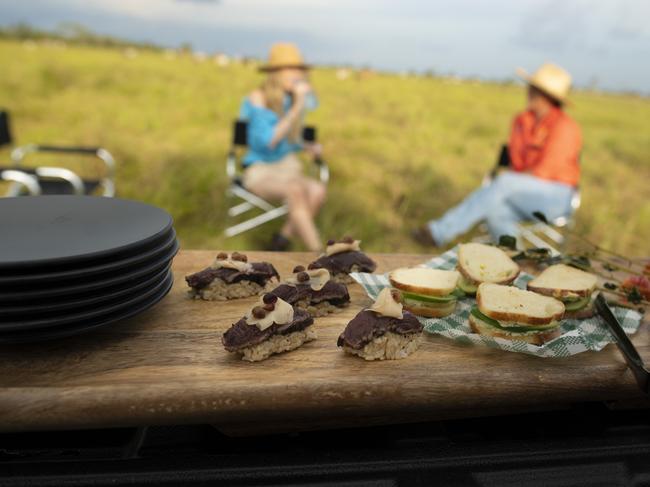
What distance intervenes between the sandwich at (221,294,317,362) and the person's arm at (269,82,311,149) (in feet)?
11.9

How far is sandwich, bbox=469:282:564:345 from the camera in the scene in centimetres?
130

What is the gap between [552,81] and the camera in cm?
474

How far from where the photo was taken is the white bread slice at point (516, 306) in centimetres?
130

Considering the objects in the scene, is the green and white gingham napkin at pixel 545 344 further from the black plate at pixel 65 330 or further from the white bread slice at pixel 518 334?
the black plate at pixel 65 330

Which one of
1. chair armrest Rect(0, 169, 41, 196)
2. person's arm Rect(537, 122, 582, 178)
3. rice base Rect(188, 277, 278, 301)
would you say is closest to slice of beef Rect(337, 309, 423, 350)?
rice base Rect(188, 277, 278, 301)

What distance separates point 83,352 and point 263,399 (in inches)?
14.6

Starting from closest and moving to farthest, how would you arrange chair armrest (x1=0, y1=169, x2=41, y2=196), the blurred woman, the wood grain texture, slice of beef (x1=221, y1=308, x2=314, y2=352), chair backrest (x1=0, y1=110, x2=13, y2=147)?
Result: the wood grain texture, slice of beef (x1=221, y1=308, x2=314, y2=352), chair armrest (x1=0, y1=169, x2=41, y2=196), chair backrest (x1=0, y1=110, x2=13, y2=147), the blurred woman

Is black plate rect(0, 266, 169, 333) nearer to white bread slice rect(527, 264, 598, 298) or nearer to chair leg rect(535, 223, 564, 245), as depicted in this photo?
white bread slice rect(527, 264, 598, 298)

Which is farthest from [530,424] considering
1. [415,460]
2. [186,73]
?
[186,73]

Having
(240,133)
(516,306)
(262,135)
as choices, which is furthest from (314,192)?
(516,306)

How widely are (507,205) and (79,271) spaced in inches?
166

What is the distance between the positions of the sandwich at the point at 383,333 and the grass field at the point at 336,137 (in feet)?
12.9

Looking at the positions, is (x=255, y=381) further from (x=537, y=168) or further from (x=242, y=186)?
(x=537, y=168)

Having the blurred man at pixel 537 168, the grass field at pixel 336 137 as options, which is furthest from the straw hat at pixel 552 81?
the grass field at pixel 336 137
